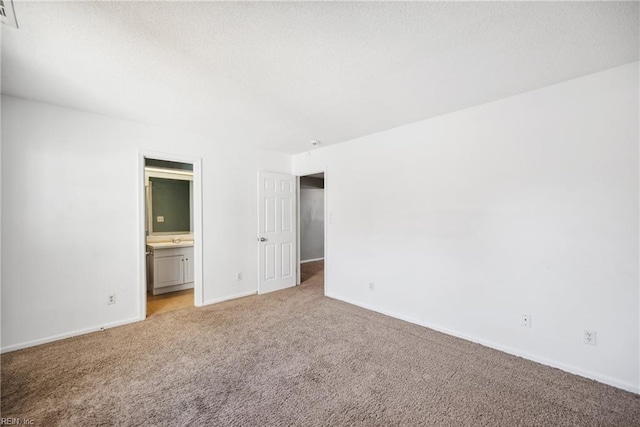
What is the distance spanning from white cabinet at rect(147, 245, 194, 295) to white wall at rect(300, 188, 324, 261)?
10.5 ft

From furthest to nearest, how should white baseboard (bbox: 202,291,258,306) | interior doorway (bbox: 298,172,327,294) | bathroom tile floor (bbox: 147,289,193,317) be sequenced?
interior doorway (bbox: 298,172,327,294), white baseboard (bbox: 202,291,258,306), bathroom tile floor (bbox: 147,289,193,317)

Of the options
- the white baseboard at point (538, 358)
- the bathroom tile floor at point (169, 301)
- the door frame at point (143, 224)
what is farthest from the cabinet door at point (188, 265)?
the white baseboard at point (538, 358)

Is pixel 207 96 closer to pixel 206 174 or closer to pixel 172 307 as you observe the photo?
pixel 206 174

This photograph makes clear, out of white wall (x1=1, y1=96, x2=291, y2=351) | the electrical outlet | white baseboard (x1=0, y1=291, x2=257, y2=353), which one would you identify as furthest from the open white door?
the electrical outlet

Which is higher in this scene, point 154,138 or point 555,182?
point 154,138

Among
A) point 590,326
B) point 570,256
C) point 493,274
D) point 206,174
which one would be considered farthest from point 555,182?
point 206,174

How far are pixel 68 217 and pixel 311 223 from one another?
5416 mm

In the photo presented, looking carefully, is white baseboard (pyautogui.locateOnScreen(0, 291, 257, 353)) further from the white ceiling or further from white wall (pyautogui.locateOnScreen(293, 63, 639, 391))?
white wall (pyautogui.locateOnScreen(293, 63, 639, 391))

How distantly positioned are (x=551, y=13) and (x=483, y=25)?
35 centimetres

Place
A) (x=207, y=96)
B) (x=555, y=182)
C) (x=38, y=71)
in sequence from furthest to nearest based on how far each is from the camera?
(x=207, y=96)
(x=555, y=182)
(x=38, y=71)

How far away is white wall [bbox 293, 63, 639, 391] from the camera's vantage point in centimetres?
204

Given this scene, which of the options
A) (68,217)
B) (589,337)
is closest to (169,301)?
(68,217)

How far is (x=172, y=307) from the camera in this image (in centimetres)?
376

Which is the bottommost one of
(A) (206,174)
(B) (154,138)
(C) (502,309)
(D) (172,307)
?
(D) (172,307)
